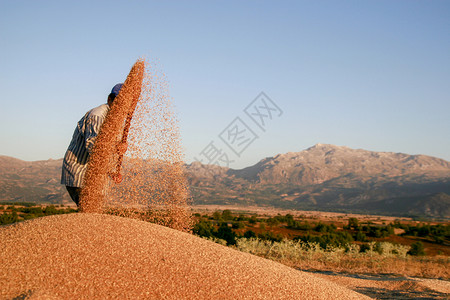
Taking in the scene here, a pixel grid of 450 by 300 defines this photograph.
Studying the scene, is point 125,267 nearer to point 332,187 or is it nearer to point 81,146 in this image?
point 81,146

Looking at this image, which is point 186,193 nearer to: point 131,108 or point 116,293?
point 131,108

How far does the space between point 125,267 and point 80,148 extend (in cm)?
227

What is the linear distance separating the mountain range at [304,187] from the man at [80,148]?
64.1 m

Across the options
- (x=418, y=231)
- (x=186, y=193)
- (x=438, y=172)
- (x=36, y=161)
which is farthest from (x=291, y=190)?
(x=186, y=193)

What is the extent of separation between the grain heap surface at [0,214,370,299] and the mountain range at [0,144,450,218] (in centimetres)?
6445

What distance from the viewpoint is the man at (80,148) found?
5664mm

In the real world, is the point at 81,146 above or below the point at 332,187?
below

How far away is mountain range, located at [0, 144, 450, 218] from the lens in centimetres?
9594

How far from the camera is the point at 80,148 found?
18.9 ft

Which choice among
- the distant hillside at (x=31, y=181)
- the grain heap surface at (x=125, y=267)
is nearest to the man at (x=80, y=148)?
the grain heap surface at (x=125, y=267)

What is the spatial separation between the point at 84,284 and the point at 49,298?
424 mm

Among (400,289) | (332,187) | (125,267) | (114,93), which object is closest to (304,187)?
(332,187)

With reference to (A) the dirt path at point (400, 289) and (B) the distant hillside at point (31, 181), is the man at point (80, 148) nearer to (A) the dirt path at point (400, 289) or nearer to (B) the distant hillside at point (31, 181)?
(A) the dirt path at point (400, 289)

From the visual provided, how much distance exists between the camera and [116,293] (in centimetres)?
392
